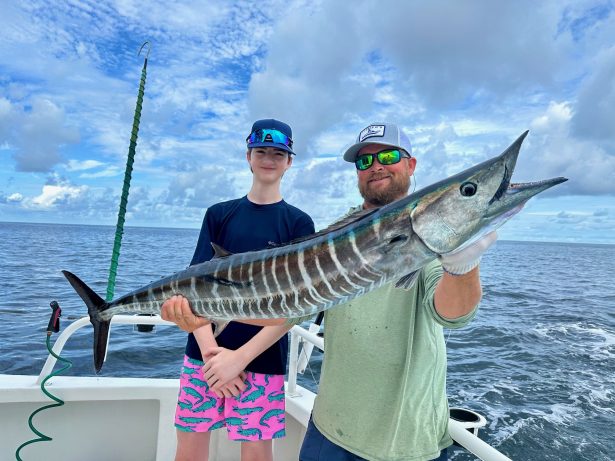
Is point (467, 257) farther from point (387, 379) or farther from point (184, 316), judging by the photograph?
point (184, 316)

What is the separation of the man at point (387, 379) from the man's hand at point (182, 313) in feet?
2.93

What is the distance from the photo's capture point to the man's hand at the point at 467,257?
1.90m

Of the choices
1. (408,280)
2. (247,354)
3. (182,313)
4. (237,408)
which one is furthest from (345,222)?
(237,408)

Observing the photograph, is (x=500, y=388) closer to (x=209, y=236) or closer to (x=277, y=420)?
(x=277, y=420)

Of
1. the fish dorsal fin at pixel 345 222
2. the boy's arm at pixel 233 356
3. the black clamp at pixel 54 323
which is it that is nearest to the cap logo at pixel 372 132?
the fish dorsal fin at pixel 345 222

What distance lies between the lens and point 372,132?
313 cm

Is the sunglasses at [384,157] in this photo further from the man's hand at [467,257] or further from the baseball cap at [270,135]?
the man's hand at [467,257]

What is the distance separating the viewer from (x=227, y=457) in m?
4.67

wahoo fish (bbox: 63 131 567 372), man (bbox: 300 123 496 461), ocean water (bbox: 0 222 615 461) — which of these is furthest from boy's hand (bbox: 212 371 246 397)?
ocean water (bbox: 0 222 615 461)

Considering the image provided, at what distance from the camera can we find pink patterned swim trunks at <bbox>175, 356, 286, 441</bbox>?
11.2ft

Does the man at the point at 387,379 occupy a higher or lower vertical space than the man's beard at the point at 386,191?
lower

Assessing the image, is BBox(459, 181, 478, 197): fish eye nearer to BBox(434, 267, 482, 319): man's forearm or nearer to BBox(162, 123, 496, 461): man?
BBox(434, 267, 482, 319): man's forearm

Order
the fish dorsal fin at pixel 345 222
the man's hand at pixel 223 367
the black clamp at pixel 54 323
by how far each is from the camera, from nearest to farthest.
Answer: the fish dorsal fin at pixel 345 222, the man's hand at pixel 223 367, the black clamp at pixel 54 323

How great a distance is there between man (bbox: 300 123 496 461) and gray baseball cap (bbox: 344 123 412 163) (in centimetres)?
96
